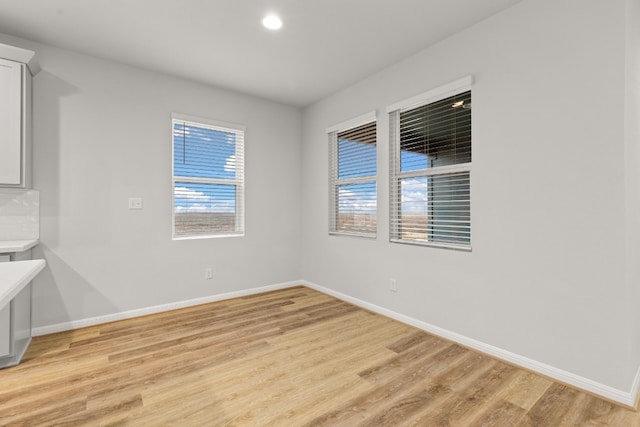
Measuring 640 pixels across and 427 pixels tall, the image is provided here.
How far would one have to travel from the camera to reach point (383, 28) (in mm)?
2627

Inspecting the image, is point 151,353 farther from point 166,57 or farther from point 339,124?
point 339,124

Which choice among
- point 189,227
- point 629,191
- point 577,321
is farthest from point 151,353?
point 629,191

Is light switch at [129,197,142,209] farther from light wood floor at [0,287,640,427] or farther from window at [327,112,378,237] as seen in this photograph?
window at [327,112,378,237]

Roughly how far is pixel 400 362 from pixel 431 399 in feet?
1.49

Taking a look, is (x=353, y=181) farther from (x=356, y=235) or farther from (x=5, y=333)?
(x=5, y=333)

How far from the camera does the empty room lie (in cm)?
191

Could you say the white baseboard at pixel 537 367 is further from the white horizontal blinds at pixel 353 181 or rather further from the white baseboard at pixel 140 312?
the white baseboard at pixel 140 312

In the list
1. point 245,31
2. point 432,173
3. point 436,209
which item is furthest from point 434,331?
point 245,31

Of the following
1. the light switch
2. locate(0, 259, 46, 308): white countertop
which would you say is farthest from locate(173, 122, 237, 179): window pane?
locate(0, 259, 46, 308): white countertop

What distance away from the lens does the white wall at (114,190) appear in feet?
9.57

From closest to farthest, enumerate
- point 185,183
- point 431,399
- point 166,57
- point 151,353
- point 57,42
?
point 431,399
point 151,353
point 57,42
point 166,57
point 185,183

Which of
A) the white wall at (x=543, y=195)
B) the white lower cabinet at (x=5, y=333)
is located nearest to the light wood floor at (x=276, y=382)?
the white lower cabinet at (x=5, y=333)

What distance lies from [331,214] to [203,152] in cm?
185

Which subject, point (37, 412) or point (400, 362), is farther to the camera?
point (400, 362)
